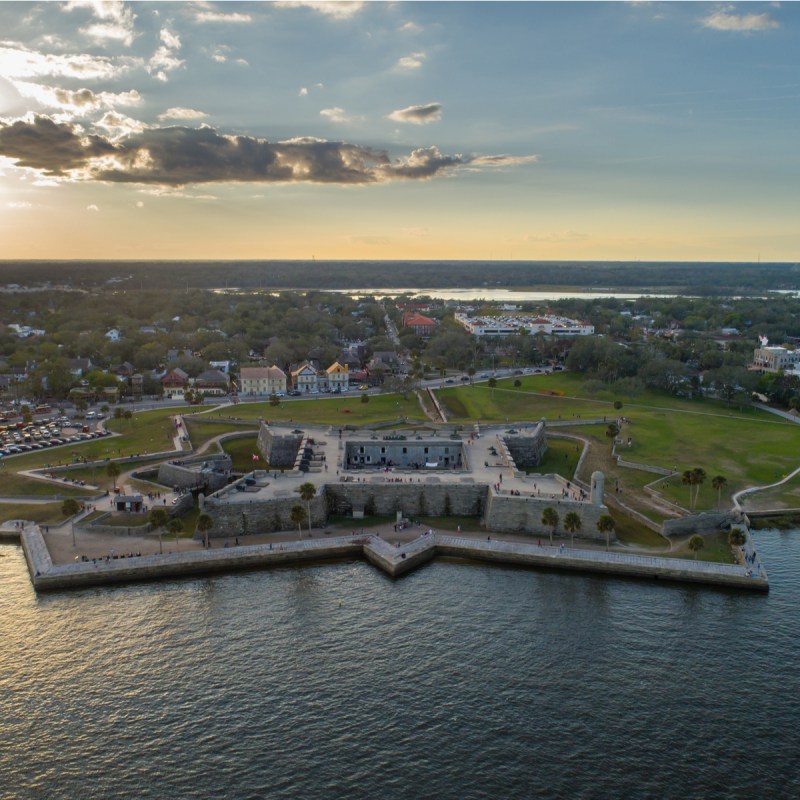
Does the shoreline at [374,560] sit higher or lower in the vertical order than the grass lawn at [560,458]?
lower

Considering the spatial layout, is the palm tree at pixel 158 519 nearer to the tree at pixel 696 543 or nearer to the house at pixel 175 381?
the tree at pixel 696 543

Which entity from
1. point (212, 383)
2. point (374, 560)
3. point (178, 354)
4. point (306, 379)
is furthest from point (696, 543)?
point (178, 354)

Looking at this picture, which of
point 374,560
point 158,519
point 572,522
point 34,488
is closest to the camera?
point 374,560

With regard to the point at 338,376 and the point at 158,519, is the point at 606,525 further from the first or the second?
the point at 338,376

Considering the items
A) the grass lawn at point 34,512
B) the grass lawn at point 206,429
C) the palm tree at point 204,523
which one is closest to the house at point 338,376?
the grass lawn at point 206,429

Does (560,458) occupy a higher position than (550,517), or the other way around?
(550,517)

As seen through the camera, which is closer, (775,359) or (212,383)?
(212,383)

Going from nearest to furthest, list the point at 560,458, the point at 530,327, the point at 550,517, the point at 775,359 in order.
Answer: the point at 550,517
the point at 560,458
the point at 775,359
the point at 530,327
